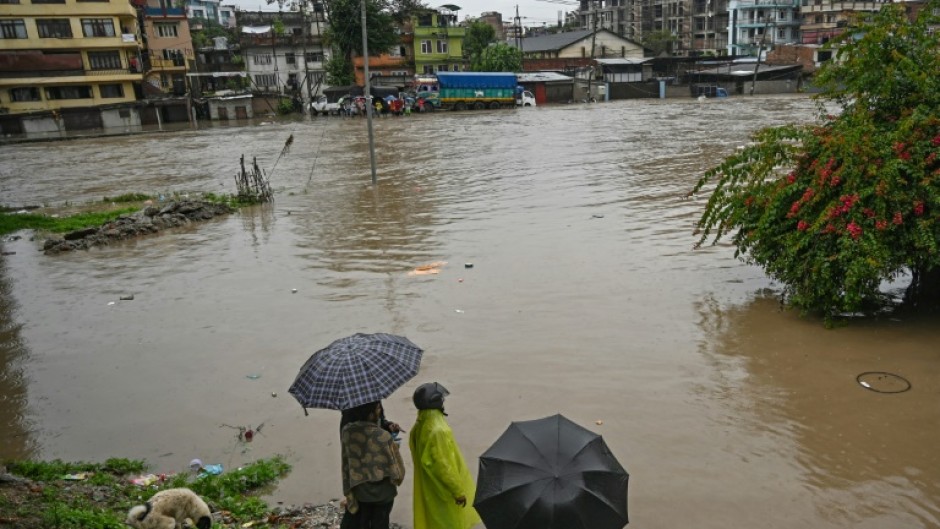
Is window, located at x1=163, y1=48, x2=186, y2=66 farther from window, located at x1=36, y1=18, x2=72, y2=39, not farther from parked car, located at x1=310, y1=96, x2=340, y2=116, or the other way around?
parked car, located at x1=310, y1=96, x2=340, y2=116

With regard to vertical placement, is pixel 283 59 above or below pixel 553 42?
below

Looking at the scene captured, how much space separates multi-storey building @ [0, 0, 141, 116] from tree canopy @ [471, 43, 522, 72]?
27074 millimetres

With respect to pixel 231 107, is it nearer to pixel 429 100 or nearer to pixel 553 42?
pixel 429 100

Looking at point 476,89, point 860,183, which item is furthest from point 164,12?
point 860,183

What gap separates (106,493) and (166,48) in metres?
57.4

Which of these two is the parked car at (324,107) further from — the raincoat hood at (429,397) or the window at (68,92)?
the raincoat hood at (429,397)

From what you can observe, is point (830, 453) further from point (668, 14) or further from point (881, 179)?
point (668, 14)

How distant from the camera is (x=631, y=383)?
23.3 ft

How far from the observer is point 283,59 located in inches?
2314

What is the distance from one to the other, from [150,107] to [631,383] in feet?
164

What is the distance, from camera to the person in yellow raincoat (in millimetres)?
3875

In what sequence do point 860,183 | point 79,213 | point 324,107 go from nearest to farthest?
point 860,183 → point 79,213 → point 324,107

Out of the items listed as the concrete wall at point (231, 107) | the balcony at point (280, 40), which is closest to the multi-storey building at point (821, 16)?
the balcony at point (280, 40)

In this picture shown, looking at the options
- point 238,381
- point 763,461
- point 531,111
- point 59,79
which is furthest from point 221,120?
point 763,461
